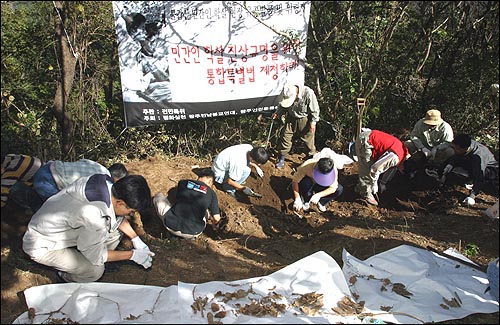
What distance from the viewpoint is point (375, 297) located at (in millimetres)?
3234

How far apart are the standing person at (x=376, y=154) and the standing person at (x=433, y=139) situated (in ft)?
1.39

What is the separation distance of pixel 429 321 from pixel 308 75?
505 centimetres

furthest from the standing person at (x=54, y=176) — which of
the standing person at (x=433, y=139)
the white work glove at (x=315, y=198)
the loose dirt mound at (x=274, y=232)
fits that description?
the standing person at (x=433, y=139)

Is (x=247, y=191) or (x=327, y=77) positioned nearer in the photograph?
(x=247, y=191)

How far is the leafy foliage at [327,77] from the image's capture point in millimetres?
5684

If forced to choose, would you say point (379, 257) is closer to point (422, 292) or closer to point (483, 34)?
point (422, 292)

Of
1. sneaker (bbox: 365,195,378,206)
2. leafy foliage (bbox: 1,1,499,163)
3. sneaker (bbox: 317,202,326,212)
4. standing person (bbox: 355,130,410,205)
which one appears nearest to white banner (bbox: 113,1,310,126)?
leafy foliage (bbox: 1,1,499,163)

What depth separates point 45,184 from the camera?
3.94m

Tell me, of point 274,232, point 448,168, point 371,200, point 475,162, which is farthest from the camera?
point 371,200

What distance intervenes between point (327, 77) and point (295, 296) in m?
4.74

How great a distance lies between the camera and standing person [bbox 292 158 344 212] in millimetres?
4988

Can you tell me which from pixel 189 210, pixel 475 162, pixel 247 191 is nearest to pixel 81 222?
pixel 189 210

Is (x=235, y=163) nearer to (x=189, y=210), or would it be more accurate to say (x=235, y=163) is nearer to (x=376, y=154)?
(x=189, y=210)

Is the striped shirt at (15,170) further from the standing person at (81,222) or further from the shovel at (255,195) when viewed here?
the shovel at (255,195)
